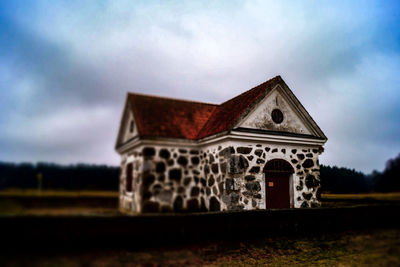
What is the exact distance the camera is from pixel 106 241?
3.85 m

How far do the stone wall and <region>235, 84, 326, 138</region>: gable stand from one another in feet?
2.10

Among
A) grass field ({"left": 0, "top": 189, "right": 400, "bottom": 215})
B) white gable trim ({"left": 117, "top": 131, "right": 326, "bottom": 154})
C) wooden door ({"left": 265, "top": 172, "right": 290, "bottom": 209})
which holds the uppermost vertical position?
white gable trim ({"left": 117, "top": 131, "right": 326, "bottom": 154})

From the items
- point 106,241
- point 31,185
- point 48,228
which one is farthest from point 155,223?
point 31,185

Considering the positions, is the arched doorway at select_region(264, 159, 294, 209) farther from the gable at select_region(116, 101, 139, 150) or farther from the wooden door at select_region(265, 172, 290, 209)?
the gable at select_region(116, 101, 139, 150)

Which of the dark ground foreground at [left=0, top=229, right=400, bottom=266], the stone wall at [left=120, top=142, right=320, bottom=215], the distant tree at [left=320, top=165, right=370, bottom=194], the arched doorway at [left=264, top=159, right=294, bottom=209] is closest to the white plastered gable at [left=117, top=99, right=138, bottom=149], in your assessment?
the stone wall at [left=120, top=142, right=320, bottom=215]

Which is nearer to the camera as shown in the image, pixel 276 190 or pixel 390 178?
pixel 390 178

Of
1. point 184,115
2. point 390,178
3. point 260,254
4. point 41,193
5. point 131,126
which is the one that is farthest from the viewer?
point 184,115

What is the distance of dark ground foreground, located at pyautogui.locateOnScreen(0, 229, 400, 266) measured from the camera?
335 cm

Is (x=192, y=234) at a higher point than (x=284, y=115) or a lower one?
lower

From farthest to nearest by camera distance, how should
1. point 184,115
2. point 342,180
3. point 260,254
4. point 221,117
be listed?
point 184,115, point 221,117, point 342,180, point 260,254

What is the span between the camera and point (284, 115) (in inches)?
364

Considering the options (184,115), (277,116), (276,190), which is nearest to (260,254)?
(276,190)

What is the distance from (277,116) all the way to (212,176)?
304 centimetres

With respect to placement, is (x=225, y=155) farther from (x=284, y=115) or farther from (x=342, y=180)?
(x=342, y=180)
